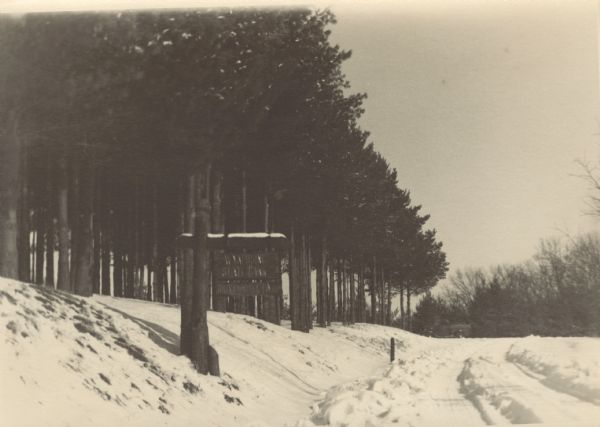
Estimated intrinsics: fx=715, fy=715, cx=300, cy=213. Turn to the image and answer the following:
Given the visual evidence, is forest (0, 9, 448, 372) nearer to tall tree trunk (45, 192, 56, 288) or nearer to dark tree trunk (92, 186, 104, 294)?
tall tree trunk (45, 192, 56, 288)

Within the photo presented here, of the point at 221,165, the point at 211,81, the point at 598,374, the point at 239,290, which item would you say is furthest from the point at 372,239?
the point at 598,374

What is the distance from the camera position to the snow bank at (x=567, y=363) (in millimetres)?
9555

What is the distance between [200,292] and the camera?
1277 centimetres

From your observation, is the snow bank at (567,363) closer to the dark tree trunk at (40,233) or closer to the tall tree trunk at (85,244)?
the tall tree trunk at (85,244)

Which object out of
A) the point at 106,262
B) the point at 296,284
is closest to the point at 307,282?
the point at 296,284

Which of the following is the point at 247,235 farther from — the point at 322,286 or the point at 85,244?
the point at 322,286

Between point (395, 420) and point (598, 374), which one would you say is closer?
point (395, 420)

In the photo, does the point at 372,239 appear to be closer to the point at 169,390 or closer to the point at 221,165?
the point at 221,165

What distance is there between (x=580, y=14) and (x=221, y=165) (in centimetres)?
735

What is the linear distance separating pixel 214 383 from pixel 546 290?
7.72m

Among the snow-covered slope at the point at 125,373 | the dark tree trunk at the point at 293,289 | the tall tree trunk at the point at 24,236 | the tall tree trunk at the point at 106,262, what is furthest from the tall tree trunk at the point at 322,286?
the snow-covered slope at the point at 125,373

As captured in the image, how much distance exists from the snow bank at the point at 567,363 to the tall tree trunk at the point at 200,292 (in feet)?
18.5

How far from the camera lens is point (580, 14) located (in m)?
9.59

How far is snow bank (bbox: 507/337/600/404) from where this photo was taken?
9.55 metres
